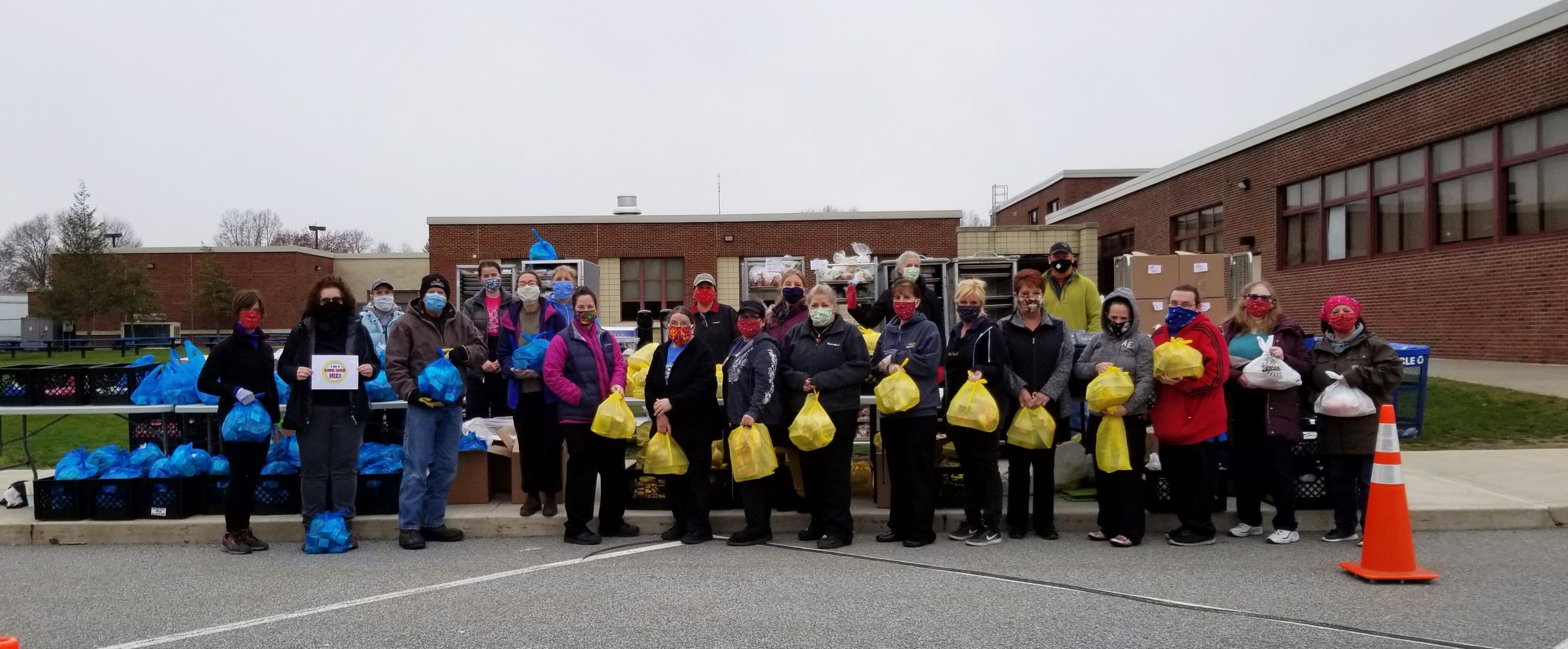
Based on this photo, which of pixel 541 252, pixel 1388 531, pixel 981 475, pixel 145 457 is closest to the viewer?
pixel 1388 531

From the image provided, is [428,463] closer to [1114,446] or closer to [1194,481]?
[1114,446]

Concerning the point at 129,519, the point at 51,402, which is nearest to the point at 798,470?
the point at 129,519

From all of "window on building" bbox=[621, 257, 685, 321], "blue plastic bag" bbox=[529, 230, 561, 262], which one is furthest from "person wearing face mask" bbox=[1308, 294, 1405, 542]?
"window on building" bbox=[621, 257, 685, 321]

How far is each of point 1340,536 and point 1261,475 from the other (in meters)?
0.65

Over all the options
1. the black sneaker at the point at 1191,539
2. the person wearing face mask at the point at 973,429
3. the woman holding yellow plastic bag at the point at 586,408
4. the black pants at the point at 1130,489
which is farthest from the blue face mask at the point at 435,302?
the black sneaker at the point at 1191,539

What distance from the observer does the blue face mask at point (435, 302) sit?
6.97 metres

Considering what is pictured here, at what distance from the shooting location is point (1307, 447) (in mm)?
7344

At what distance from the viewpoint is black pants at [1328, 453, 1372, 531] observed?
6.57 metres

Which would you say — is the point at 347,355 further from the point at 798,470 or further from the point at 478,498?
the point at 798,470

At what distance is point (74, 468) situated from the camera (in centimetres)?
746

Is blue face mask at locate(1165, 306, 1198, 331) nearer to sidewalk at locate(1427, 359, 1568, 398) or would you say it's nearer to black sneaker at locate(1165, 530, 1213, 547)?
black sneaker at locate(1165, 530, 1213, 547)

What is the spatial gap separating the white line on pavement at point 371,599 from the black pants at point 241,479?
194cm

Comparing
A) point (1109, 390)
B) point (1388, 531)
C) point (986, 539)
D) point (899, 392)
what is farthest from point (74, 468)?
point (1388, 531)

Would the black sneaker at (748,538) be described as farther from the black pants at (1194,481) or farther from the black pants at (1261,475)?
the black pants at (1261,475)
